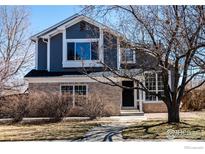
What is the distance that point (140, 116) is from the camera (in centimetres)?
1195

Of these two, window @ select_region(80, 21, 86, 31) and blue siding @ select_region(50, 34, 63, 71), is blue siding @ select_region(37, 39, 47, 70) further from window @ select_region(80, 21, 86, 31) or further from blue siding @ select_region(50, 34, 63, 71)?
window @ select_region(80, 21, 86, 31)

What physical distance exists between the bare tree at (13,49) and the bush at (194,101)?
4.24m

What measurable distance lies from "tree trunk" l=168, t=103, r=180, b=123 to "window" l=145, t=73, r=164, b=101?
2.22ft

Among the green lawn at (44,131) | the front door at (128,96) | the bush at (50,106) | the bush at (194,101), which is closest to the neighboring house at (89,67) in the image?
the front door at (128,96)

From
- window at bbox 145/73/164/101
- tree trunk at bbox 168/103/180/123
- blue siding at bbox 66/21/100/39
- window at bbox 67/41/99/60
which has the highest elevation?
blue siding at bbox 66/21/100/39

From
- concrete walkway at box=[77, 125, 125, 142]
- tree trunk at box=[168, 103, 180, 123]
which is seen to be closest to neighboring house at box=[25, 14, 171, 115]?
tree trunk at box=[168, 103, 180, 123]

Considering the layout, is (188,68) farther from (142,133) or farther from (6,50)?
(6,50)

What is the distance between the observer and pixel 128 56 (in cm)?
1250

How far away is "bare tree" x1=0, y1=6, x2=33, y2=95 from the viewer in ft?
36.9

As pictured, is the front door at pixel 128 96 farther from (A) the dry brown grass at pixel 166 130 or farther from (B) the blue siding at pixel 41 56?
(B) the blue siding at pixel 41 56

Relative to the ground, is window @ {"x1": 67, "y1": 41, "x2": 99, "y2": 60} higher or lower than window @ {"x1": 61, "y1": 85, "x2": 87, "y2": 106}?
higher

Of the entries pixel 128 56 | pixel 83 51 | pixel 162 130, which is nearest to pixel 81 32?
pixel 83 51

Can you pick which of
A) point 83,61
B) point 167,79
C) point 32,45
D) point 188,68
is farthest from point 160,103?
point 32,45

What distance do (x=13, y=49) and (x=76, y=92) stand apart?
2.35m
